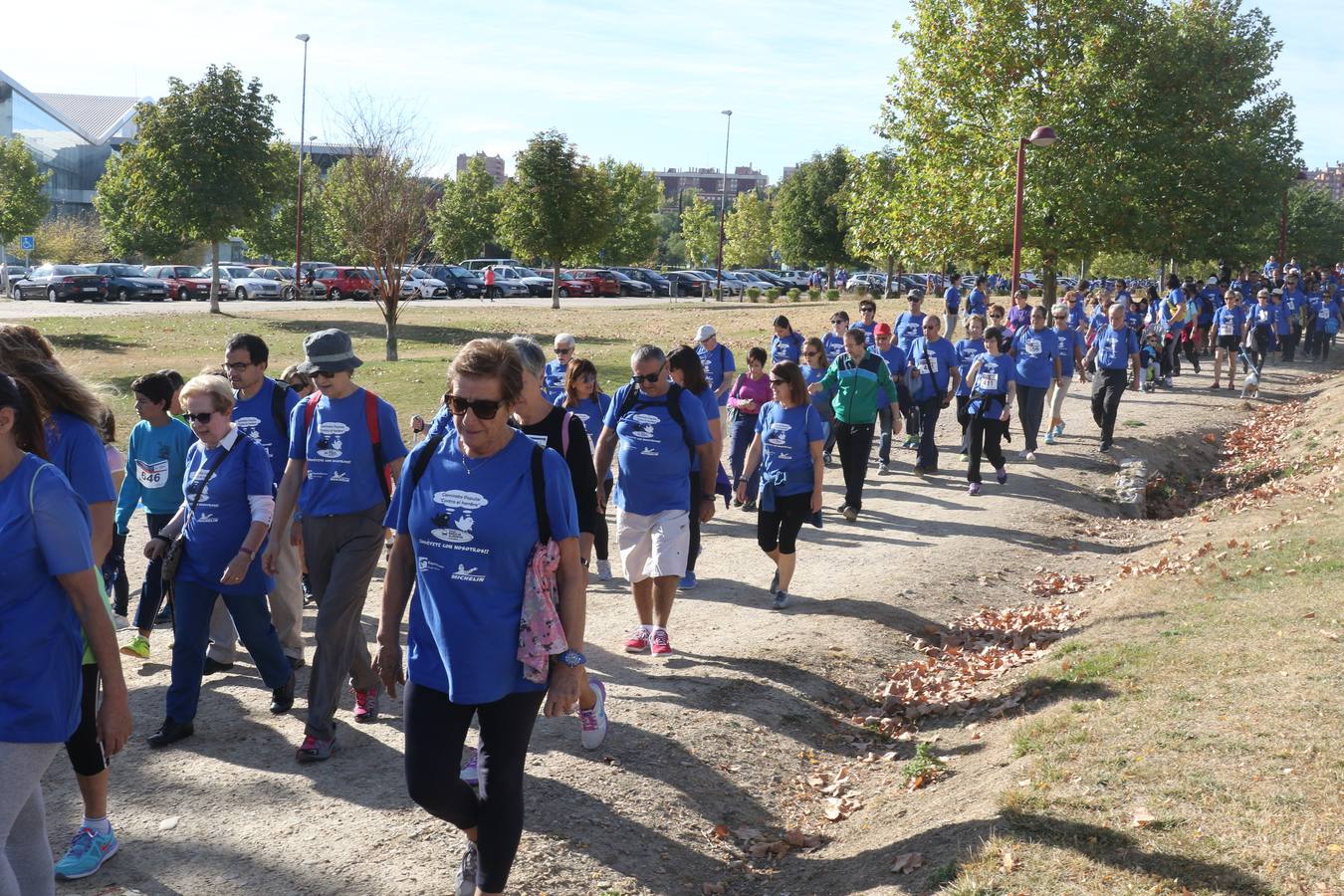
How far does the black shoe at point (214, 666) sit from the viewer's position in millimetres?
7262

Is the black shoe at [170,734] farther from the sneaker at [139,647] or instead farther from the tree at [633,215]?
the tree at [633,215]

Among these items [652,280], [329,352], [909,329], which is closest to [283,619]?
[329,352]

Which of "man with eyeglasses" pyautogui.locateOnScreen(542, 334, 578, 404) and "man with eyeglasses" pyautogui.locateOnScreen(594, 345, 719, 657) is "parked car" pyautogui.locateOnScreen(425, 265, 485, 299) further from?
"man with eyeglasses" pyautogui.locateOnScreen(594, 345, 719, 657)

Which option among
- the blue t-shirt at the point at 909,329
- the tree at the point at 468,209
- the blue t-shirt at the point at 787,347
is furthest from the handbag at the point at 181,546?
the tree at the point at 468,209

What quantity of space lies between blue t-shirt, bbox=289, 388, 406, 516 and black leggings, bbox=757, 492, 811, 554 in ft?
11.7

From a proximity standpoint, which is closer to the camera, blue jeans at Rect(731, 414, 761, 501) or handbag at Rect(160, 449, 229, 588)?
handbag at Rect(160, 449, 229, 588)

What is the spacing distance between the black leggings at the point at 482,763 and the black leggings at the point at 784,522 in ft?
16.1

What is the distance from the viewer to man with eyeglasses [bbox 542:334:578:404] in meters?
10.8

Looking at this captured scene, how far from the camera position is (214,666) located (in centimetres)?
730

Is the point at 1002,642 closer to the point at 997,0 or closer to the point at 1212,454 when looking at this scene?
the point at 1212,454

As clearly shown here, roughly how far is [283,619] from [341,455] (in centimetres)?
176

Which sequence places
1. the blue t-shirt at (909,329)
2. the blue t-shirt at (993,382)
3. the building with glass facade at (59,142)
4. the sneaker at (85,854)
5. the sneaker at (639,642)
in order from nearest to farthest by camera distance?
the sneaker at (85,854) → the sneaker at (639,642) → the blue t-shirt at (993,382) → the blue t-shirt at (909,329) → the building with glass facade at (59,142)

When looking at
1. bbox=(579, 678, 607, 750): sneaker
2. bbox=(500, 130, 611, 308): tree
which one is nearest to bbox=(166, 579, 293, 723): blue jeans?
bbox=(579, 678, 607, 750): sneaker

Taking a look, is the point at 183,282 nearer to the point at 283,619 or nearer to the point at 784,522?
the point at 784,522
